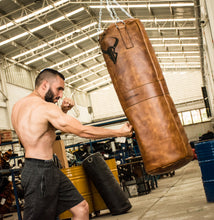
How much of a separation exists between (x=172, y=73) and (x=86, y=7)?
46.9ft

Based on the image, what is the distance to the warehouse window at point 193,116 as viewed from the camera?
93.6ft

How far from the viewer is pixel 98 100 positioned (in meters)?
32.2

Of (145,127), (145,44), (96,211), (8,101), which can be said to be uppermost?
(8,101)

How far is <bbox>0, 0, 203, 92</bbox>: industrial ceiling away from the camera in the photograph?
1548cm

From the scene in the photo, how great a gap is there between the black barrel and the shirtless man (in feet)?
9.56

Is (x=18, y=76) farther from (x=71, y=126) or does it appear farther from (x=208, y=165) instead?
(x=71, y=126)

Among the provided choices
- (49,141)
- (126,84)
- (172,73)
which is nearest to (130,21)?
(126,84)

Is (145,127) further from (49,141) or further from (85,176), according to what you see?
(85,176)

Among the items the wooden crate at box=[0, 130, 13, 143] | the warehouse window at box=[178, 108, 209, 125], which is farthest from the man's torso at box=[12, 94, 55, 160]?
the warehouse window at box=[178, 108, 209, 125]

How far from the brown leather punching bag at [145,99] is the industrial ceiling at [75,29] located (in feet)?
34.2

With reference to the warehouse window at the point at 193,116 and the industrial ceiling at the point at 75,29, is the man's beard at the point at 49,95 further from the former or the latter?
the warehouse window at the point at 193,116

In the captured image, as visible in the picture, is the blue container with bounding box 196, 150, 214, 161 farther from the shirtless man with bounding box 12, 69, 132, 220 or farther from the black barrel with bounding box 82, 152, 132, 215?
the shirtless man with bounding box 12, 69, 132, 220

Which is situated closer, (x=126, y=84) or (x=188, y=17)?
(x=126, y=84)

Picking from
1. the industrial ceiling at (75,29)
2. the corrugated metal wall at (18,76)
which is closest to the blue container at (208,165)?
the industrial ceiling at (75,29)
